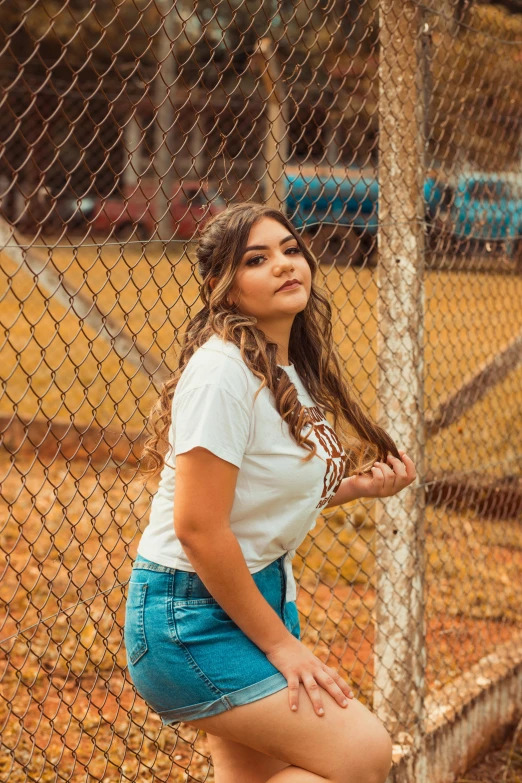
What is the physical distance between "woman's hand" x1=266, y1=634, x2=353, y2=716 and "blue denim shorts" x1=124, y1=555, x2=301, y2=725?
0.07 feet

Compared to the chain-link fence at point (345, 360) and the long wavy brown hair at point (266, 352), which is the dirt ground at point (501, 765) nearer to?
the chain-link fence at point (345, 360)

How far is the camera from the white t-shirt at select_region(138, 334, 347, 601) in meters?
1.64

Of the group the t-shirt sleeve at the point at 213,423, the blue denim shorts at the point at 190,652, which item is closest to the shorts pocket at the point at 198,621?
the blue denim shorts at the point at 190,652

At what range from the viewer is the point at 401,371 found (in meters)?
2.86

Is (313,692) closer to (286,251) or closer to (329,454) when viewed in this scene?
(329,454)

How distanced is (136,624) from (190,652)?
12 centimetres

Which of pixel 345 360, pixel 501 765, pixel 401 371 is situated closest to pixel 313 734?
pixel 401 371

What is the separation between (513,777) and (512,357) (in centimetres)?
170

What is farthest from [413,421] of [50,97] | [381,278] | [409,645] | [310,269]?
[50,97]

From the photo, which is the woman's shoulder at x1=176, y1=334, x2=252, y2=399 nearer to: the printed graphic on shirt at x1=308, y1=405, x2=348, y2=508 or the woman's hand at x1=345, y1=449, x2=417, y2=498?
the printed graphic on shirt at x1=308, y1=405, x2=348, y2=508

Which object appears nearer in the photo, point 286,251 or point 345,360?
point 286,251

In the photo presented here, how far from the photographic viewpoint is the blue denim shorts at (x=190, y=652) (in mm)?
1701

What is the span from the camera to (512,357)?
393 centimetres

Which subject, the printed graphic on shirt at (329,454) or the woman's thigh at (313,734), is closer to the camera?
the woman's thigh at (313,734)
